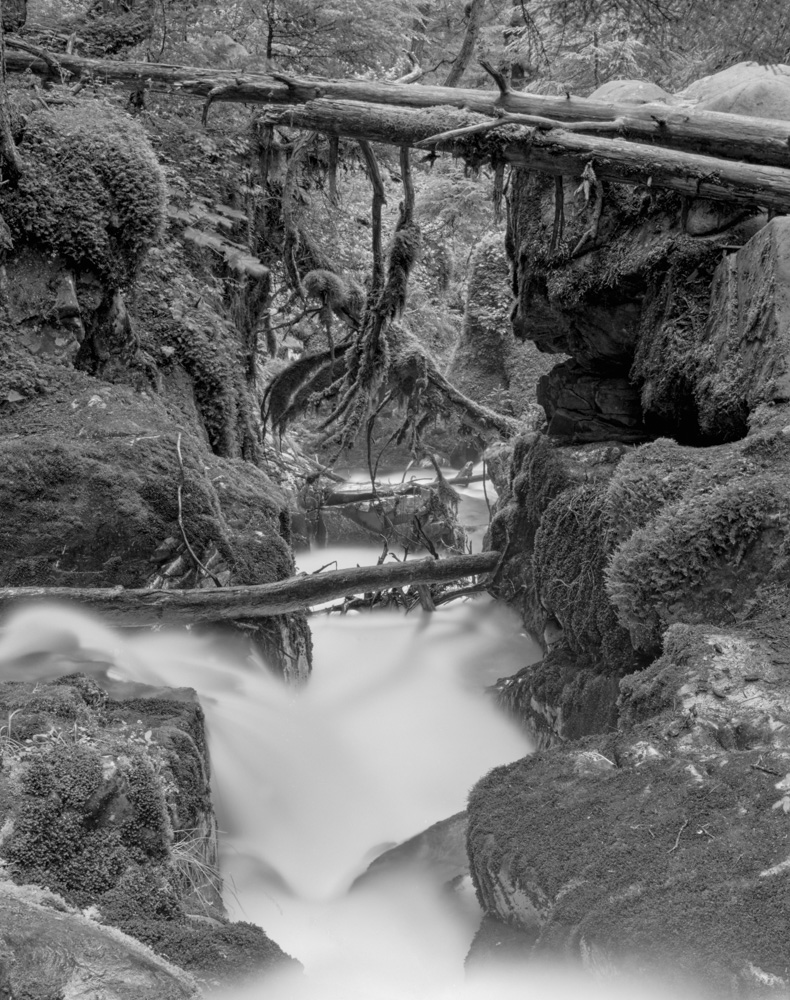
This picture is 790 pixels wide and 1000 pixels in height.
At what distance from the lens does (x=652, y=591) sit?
4914 mm

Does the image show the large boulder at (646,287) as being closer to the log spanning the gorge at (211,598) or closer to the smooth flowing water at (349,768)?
the log spanning the gorge at (211,598)

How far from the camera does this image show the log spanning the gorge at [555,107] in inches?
253

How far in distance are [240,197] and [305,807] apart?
7.27m

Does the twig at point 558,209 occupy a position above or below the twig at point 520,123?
below

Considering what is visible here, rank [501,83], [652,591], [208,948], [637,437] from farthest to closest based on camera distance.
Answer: [637,437] → [501,83] → [652,591] → [208,948]

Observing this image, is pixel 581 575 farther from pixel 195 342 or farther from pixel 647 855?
pixel 195 342

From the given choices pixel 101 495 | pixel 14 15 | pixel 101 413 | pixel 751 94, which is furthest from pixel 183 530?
pixel 14 15

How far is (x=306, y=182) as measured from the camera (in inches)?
400

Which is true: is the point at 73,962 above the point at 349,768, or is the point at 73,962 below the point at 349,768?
above

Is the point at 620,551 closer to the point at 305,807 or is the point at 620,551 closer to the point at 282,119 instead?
the point at 305,807

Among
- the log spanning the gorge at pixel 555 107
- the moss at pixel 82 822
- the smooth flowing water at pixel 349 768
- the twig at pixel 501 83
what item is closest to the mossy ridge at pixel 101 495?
the smooth flowing water at pixel 349 768

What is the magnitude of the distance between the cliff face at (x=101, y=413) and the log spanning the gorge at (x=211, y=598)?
0.30 meters

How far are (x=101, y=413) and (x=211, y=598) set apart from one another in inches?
70.9

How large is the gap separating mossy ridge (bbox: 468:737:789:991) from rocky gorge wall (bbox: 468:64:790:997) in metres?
0.01
